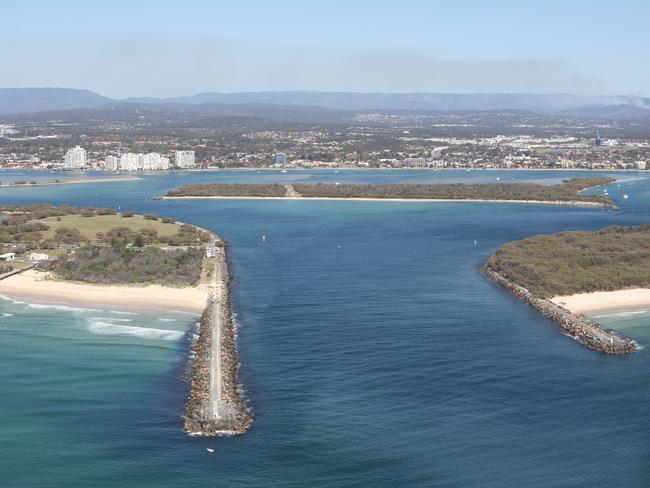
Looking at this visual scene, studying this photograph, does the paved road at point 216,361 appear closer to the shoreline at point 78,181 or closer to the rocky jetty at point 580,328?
the rocky jetty at point 580,328

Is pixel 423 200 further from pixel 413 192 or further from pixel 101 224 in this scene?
pixel 101 224

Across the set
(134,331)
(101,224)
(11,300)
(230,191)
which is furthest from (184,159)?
(134,331)

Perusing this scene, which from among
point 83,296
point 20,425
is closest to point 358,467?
point 20,425

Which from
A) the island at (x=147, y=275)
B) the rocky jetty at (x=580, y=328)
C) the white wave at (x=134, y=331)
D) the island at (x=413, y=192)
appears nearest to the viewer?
the island at (x=147, y=275)

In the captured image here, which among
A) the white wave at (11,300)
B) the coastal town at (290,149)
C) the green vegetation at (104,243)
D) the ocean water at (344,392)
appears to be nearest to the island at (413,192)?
the green vegetation at (104,243)

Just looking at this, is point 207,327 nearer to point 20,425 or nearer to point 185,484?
point 20,425

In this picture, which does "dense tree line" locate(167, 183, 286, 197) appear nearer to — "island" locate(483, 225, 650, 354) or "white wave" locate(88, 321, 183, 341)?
"island" locate(483, 225, 650, 354)

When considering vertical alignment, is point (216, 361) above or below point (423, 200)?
below
